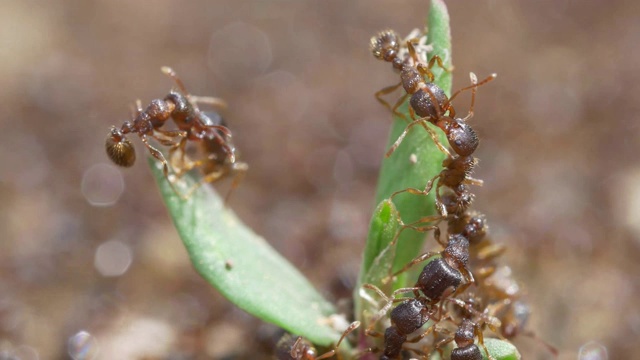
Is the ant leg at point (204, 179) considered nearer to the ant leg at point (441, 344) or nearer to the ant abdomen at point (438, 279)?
the ant abdomen at point (438, 279)

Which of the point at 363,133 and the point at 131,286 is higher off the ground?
the point at 363,133

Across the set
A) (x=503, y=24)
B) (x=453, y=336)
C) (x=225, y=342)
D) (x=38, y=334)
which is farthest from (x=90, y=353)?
(x=503, y=24)

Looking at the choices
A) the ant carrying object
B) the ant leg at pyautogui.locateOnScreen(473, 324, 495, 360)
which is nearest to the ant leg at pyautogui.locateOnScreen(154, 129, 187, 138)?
the ant carrying object

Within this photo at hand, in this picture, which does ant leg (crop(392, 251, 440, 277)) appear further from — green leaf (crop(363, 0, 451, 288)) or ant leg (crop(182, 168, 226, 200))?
ant leg (crop(182, 168, 226, 200))

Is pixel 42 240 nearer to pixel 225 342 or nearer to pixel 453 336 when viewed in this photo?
pixel 225 342

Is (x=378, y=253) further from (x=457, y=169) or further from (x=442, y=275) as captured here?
(x=457, y=169)

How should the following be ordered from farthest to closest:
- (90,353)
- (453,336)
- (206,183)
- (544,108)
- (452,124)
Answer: (544,108)
(90,353)
(206,183)
(452,124)
(453,336)
